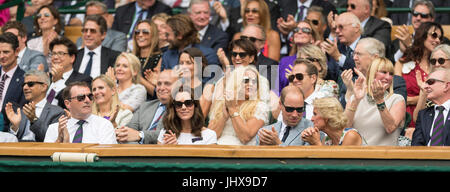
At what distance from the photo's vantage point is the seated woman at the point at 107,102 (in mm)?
8008

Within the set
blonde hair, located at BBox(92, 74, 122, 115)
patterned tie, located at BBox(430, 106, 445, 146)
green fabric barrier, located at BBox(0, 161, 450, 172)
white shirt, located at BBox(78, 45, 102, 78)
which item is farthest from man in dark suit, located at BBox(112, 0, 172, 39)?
green fabric barrier, located at BBox(0, 161, 450, 172)

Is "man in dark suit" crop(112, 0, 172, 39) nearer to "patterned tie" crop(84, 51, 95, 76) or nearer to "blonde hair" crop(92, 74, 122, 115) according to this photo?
"patterned tie" crop(84, 51, 95, 76)

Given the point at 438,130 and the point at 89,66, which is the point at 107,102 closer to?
the point at 89,66

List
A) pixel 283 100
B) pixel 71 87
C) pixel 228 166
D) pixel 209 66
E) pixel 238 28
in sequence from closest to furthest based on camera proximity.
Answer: pixel 228 166, pixel 283 100, pixel 71 87, pixel 209 66, pixel 238 28

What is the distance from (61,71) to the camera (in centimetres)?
903

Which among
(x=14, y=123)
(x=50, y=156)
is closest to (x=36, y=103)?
(x=14, y=123)

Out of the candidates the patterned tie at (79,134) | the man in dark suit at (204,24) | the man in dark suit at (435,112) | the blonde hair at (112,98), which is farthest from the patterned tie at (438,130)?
the man in dark suit at (204,24)

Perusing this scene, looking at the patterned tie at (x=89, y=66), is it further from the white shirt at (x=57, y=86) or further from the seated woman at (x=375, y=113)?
the seated woman at (x=375, y=113)

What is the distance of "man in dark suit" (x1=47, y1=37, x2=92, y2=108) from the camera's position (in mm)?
8805

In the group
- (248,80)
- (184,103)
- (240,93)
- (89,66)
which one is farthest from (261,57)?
(89,66)

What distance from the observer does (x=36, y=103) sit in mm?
8492

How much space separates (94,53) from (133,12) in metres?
1.35
